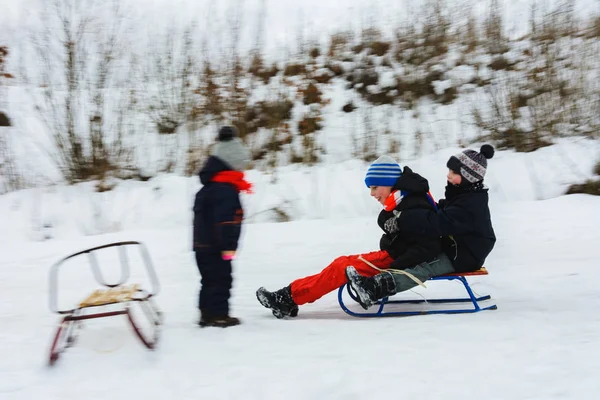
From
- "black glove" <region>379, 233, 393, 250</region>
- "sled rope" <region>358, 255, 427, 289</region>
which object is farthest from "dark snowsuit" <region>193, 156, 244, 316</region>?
"black glove" <region>379, 233, 393, 250</region>

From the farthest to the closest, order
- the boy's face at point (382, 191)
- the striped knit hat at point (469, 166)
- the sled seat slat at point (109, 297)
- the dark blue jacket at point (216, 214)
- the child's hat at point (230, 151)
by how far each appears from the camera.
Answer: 1. the boy's face at point (382, 191)
2. the striped knit hat at point (469, 166)
3. the child's hat at point (230, 151)
4. the dark blue jacket at point (216, 214)
5. the sled seat slat at point (109, 297)

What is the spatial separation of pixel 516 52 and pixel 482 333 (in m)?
8.83

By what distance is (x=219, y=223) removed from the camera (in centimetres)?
370

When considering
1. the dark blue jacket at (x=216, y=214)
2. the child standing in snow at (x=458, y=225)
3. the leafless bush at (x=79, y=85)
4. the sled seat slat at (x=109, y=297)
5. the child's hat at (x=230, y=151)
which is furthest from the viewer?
the leafless bush at (x=79, y=85)

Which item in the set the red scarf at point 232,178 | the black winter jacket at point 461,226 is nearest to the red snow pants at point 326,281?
the black winter jacket at point 461,226

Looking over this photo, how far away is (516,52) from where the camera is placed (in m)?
10.8

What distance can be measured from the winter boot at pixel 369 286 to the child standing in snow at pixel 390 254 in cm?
1

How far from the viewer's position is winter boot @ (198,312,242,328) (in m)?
3.82

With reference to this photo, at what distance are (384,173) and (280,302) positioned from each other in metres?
1.26

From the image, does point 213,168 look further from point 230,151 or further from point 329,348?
point 329,348

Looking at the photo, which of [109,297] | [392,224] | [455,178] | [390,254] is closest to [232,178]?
[109,297]

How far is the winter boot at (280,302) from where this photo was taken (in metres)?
4.10

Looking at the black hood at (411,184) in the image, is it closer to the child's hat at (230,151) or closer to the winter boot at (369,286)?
the winter boot at (369,286)

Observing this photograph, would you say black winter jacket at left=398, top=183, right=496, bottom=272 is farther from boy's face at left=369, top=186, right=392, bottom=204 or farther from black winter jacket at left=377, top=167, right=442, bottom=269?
boy's face at left=369, top=186, right=392, bottom=204
